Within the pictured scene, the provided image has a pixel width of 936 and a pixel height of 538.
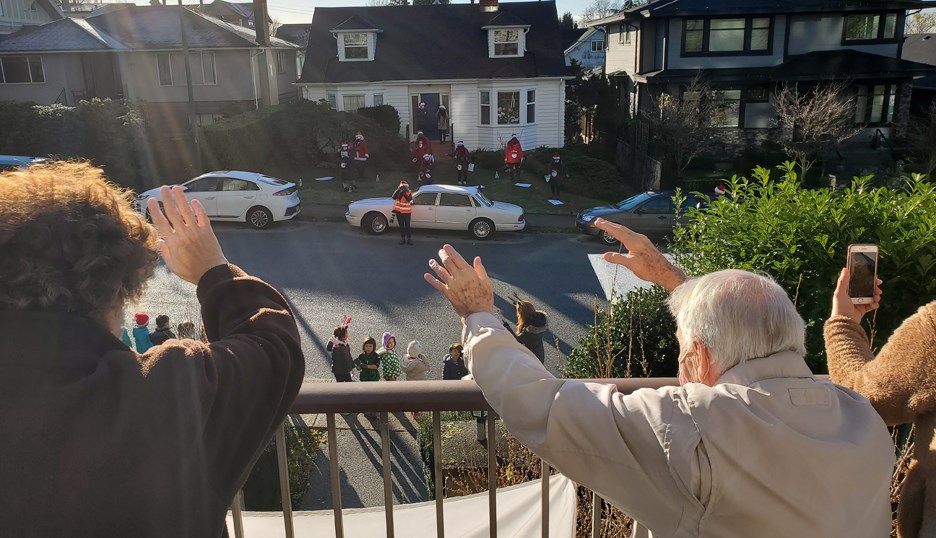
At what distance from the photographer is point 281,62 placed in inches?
1428

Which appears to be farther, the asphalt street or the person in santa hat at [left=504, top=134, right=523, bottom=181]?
the person in santa hat at [left=504, top=134, right=523, bottom=181]

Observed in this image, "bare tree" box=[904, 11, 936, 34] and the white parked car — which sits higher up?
"bare tree" box=[904, 11, 936, 34]

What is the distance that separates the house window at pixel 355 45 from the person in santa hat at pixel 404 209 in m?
14.5

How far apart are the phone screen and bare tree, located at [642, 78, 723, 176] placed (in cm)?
2215

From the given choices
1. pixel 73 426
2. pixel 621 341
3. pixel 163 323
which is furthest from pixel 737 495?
pixel 163 323

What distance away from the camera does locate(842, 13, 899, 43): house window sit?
27734 mm

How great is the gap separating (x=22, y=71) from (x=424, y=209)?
23061 mm

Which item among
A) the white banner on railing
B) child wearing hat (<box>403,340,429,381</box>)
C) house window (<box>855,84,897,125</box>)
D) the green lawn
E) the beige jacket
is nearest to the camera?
the beige jacket

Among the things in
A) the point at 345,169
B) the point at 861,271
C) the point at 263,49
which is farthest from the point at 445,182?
the point at 861,271

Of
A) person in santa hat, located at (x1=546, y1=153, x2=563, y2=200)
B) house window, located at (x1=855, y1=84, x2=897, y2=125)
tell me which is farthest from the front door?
house window, located at (x1=855, y1=84, x2=897, y2=125)

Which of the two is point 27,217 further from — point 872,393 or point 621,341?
point 621,341

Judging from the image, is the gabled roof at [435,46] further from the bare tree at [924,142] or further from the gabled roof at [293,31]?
the gabled roof at [293,31]

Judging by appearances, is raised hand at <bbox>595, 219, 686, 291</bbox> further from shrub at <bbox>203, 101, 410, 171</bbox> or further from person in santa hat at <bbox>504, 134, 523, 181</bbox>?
shrub at <bbox>203, 101, 410, 171</bbox>

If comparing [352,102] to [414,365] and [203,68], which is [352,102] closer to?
[203,68]
